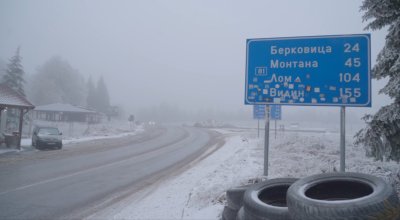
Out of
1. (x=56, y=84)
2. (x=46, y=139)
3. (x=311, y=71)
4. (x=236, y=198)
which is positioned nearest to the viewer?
(x=236, y=198)

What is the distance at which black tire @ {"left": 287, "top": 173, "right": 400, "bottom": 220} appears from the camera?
3.50 m

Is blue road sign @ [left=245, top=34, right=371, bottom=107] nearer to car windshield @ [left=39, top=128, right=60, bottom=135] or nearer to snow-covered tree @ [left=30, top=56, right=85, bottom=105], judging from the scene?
car windshield @ [left=39, top=128, right=60, bottom=135]

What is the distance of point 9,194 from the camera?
9.20 metres

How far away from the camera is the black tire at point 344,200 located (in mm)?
3504

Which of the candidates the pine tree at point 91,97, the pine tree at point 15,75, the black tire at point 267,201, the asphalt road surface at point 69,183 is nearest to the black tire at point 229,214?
the black tire at point 267,201

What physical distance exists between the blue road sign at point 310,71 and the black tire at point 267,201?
2499 millimetres

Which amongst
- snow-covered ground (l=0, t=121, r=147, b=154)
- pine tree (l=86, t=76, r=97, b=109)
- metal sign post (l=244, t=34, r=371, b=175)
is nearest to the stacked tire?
metal sign post (l=244, t=34, r=371, b=175)


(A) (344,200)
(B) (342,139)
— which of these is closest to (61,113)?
(B) (342,139)

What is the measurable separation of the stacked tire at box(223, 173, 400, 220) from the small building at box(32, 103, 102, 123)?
63153mm

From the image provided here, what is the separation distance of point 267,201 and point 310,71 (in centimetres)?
328

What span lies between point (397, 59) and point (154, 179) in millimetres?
9183

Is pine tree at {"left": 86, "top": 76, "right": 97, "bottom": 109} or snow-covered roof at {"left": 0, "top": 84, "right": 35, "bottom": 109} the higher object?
pine tree at {"left": 86, "top": 76, "right": 97, "bottom": 109}

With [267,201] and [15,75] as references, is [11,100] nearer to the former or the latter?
[267,201]

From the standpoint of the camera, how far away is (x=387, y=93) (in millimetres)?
6414
